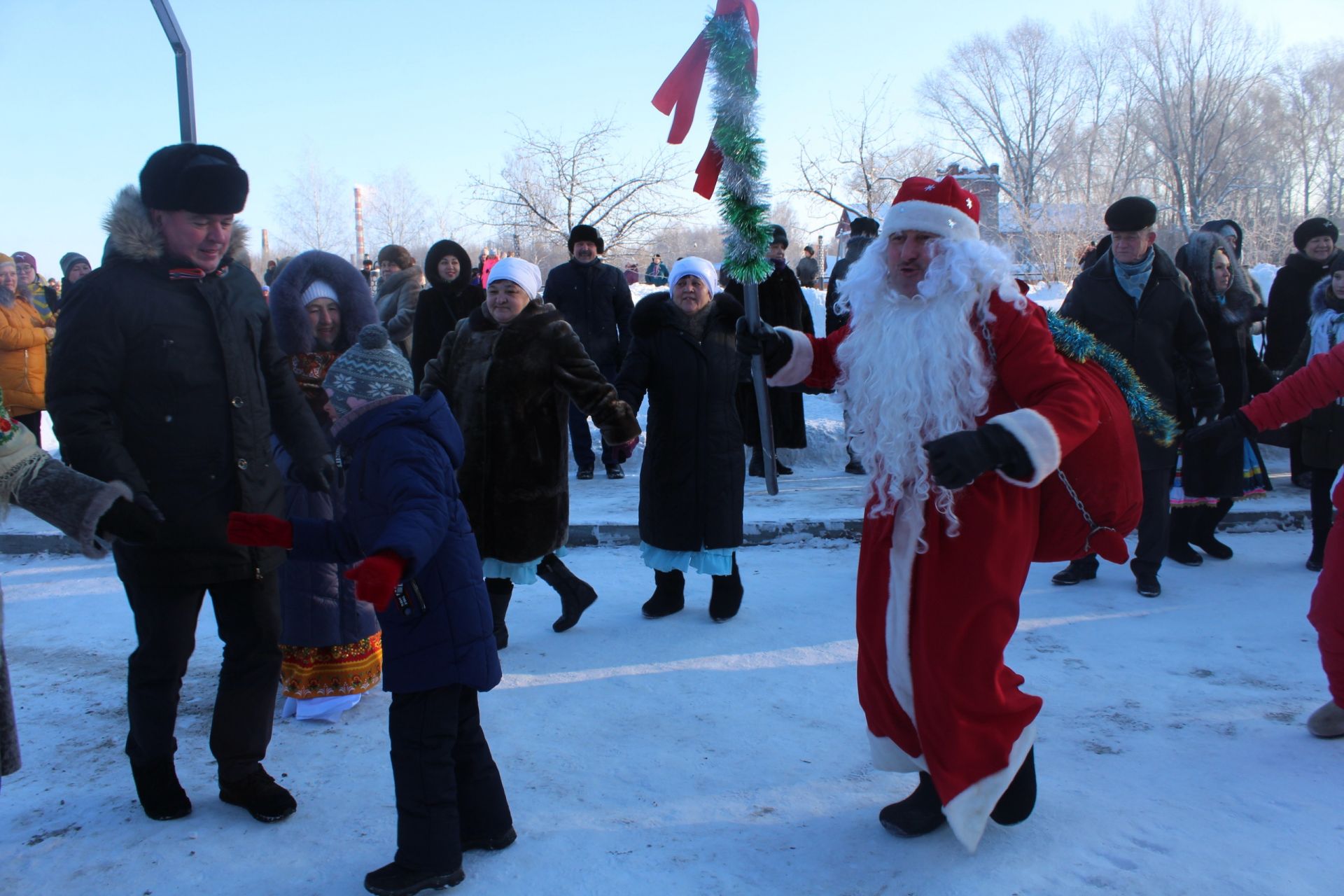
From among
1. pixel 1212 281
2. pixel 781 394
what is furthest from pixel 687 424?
pixel 1212 281

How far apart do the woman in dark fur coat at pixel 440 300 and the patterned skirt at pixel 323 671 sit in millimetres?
4049

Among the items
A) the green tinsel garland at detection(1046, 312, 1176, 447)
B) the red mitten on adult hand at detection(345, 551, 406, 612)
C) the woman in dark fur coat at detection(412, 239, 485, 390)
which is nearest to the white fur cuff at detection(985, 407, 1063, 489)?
the green tinsel garland at detection(1046, 312, 1176, 447)

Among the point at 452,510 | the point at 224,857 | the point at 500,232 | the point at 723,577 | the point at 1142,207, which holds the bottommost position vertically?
the point at 224,857

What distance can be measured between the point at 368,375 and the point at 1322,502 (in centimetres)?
551

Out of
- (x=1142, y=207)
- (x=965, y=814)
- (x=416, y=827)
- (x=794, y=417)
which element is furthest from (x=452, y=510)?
(x=794, y=417)

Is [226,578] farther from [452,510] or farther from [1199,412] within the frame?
[1199,412]

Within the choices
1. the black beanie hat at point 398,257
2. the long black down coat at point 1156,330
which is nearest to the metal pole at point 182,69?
the black beanie hat at point 398,257

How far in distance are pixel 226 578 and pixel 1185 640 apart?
419cm

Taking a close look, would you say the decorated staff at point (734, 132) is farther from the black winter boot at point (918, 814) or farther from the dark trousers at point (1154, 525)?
the dark trousers at point (1154, 525)

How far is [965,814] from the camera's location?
9.00 feet

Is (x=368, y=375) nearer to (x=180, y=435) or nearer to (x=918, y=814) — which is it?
(x=180, y=435)

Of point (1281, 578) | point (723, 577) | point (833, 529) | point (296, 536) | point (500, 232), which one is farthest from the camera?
point (500, 232)

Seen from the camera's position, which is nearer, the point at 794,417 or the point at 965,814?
the point at 965,814

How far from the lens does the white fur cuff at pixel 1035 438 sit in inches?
100
